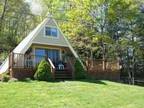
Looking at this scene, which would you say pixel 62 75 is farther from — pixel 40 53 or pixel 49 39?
pixel 49 39

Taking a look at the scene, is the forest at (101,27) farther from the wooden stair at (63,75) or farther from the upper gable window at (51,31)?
the wooden stair at (63,75)

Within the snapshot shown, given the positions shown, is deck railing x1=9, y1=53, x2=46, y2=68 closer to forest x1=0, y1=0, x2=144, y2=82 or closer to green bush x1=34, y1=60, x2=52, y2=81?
green bush x1=34, y1=60, x2=52, y2=81

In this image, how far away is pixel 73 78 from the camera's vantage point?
25.6 meters

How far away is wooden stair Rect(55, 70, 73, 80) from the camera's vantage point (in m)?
25.5

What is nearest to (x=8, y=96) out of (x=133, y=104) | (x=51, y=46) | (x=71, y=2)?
(x=133, y=104)

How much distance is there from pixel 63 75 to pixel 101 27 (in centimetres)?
1109

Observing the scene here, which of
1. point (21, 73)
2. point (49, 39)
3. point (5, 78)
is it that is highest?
point (49, 39)

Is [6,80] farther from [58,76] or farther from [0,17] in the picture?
[0,17]

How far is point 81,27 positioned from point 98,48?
10.0 feet

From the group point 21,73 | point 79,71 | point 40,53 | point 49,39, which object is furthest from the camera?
point 40,53

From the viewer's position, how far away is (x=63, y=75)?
25.8m

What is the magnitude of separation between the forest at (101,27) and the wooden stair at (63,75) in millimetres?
9113

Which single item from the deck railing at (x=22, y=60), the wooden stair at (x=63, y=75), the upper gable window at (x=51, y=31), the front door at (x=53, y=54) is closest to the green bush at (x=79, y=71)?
the wooden stair at (x=63, y=75)

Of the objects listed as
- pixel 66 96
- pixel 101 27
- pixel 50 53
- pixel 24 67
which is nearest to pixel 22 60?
pixel 24 67
